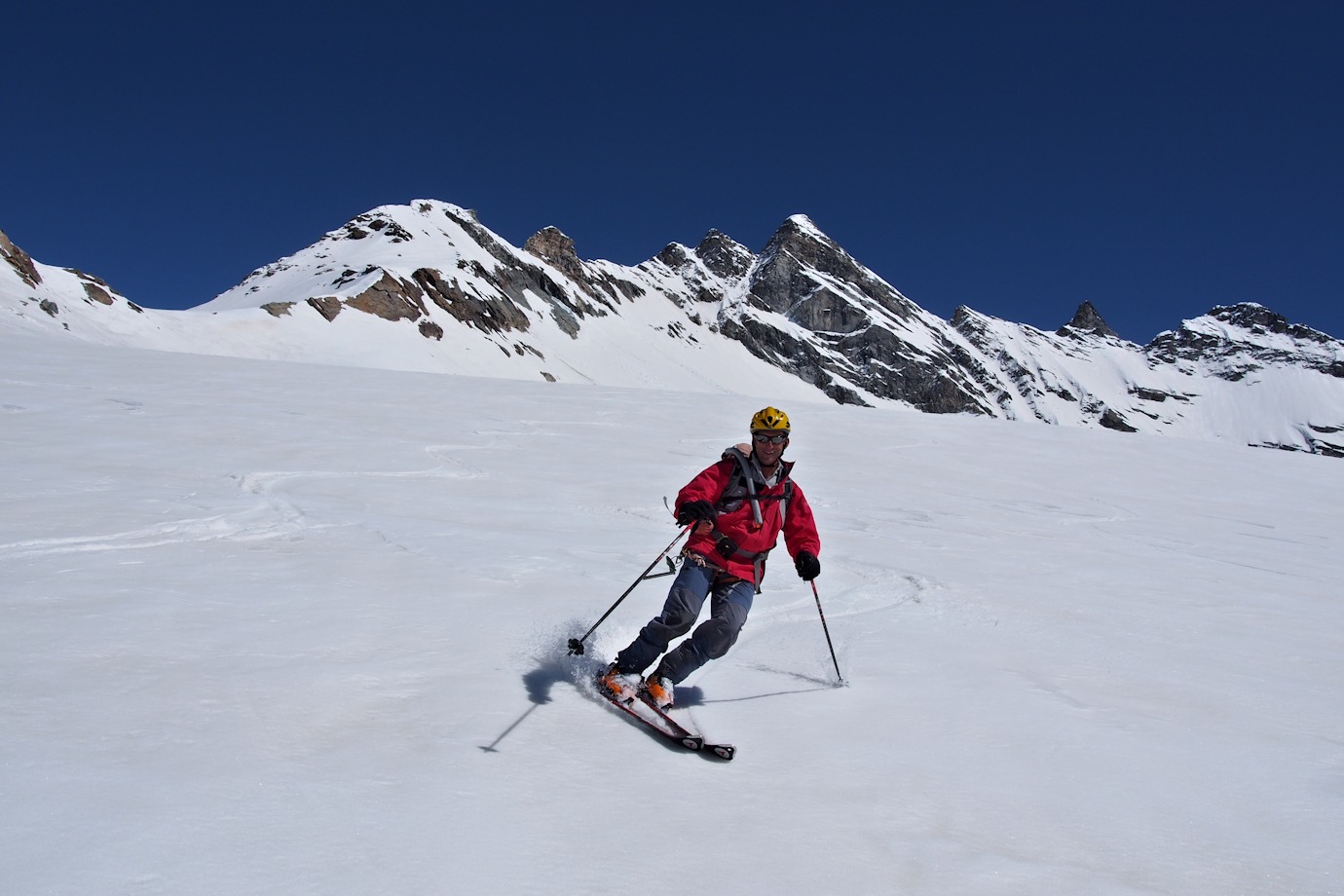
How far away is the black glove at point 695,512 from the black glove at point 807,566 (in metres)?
0.55

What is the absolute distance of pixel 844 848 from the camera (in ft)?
8.54

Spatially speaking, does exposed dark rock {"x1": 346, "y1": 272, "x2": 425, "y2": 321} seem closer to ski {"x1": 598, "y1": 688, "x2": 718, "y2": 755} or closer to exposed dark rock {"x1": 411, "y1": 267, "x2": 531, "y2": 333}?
exposed dark rock {"x1": 411, "y1": 267, "x2": 531, "y2": 333}

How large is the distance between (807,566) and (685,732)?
1237 mm

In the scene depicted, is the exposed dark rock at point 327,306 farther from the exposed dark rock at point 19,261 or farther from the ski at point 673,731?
the ski at point 673,731

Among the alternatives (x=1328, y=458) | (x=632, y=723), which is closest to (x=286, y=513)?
(x=632, y=723)

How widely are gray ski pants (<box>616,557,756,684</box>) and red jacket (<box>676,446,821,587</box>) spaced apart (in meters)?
0.21

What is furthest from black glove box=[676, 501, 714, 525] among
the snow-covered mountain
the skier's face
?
the snow-covered mountain

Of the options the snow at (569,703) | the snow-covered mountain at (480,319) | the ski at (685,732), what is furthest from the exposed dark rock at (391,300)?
the ski at (685,732)

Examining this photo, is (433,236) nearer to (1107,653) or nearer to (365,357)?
(365,357)

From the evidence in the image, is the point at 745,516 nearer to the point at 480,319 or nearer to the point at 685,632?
the point at 685,632

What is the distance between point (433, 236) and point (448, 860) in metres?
125

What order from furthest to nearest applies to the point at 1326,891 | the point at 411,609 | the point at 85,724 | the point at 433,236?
the point at 433,236
the point at 411,609
the point at 85,724
the point at 1326,891

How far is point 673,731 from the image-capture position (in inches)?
132

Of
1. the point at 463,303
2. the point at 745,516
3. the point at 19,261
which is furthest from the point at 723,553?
the point at 463,303
